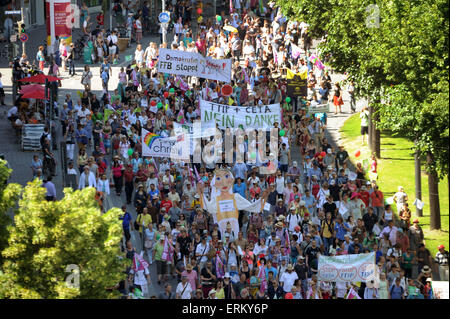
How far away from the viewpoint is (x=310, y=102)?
38.6 m

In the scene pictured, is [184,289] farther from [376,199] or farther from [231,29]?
[231,29]

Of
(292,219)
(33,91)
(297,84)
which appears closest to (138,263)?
(292,219)

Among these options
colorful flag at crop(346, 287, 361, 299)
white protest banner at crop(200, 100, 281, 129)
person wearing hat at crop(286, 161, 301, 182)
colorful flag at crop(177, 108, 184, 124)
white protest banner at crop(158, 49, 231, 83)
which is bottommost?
colorful flag at crop(346, 287, 361, 299)

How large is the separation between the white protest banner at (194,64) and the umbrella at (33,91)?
4.00 meters

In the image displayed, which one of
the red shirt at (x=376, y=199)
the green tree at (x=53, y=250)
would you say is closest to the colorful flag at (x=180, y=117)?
the red shirt at (x=376, y=199)

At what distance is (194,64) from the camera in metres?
34.4

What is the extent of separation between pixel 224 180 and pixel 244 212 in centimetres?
100

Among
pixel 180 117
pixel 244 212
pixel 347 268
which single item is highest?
pixel 180 117

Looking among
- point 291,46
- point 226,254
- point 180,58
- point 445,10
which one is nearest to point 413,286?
point 226,254

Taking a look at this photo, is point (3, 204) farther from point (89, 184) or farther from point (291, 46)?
point (291, 46)

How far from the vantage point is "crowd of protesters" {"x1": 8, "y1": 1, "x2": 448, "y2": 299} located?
22.9m

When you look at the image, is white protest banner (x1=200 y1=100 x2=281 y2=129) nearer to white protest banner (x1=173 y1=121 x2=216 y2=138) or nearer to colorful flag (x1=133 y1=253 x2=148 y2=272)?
white protest banner (x1=173 y1=121 x2=216 y2=138)

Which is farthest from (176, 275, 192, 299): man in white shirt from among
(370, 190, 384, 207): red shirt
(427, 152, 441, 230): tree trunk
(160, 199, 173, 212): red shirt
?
(427, 152, 441, 230): tree trunk

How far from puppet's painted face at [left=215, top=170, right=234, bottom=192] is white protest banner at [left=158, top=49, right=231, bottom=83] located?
25.3 feet
